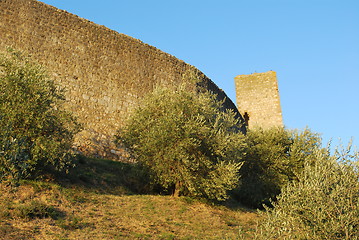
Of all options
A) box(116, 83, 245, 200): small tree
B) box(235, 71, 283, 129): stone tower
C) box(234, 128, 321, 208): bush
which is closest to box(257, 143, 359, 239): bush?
box(116, 83, 245, 200): small tree

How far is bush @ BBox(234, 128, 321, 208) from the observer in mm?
18109

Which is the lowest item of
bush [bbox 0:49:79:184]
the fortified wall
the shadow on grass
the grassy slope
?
the grassy slope

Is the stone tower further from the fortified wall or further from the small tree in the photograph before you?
the small tree

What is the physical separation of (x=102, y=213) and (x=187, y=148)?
3973 millimetres

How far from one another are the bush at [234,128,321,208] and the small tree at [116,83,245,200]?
3.31m

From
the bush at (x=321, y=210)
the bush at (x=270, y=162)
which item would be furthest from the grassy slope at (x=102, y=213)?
the bush at (x=270, y=162)

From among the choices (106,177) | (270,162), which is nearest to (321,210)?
(106,177)

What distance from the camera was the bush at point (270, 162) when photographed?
59.4 feet

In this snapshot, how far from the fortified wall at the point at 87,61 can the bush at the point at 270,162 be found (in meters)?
6.28

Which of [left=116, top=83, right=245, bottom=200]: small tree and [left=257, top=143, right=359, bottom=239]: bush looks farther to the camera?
[left=116, top=83, right=245, bottom=200]: small tree

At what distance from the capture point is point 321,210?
357 inches

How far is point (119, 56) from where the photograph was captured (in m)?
20.1

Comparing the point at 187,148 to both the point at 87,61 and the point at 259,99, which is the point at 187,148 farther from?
the point at 259,99

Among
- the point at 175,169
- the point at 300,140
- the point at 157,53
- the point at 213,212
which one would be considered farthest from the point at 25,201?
the point at 300,140
